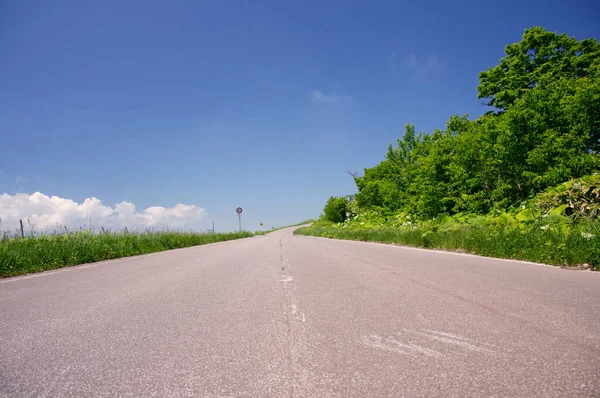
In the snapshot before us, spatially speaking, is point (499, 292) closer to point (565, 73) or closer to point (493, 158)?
point (493, 158)

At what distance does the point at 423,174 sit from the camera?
24.6m

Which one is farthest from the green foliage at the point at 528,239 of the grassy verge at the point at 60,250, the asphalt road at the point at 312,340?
the grassy verge at the point at 60,250

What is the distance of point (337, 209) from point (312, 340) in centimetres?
6745

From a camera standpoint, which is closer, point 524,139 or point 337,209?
point 524,139

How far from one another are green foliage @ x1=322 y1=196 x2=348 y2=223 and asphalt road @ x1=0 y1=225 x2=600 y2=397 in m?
62.9

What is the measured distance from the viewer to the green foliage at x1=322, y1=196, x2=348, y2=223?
68812 mm

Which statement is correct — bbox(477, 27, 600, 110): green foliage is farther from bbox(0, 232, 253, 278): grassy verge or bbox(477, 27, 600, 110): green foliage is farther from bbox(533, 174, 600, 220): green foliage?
bbox(0, 232, 253, 278): grassy verge

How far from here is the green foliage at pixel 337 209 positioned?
6881 cm

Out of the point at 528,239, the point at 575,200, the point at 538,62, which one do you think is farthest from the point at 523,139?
the point at 538,62

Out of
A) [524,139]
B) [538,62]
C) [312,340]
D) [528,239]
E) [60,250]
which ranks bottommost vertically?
[312,340]

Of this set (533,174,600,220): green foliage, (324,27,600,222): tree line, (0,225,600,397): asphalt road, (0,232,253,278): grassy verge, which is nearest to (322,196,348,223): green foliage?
(324,27,600,222): tree line

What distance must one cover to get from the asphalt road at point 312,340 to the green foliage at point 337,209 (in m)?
62.9

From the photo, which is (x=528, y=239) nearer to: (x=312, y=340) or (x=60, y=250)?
(x=312, y=340)

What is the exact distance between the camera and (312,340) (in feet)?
9.37
